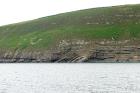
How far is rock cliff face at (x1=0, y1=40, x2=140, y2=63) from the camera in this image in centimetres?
16212

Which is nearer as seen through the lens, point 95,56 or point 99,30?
point 95,56

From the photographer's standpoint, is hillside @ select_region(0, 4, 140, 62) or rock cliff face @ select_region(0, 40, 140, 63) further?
hillside @ select_region(0, 4, 140, 62)

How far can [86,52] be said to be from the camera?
6663 inches

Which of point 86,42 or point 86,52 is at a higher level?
point 86,42

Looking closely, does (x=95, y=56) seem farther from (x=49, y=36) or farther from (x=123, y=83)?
(x=123, y=83)

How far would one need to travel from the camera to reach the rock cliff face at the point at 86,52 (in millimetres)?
162125

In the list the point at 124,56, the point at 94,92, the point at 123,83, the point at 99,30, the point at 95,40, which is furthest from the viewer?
the point at 99,30

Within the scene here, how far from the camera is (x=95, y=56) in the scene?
547ft

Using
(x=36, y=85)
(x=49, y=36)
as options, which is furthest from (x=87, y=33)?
(x=36, y=85)

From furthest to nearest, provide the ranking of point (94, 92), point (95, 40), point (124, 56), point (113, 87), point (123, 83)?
point (95, 40) → point (124, 56) → point (123, 83) → point (113, 87) → point (94, 92)

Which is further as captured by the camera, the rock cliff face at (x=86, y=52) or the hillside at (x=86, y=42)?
the hillside at (x=86, y=42)

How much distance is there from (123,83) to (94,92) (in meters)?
10.3

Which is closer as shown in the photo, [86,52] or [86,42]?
[86,52]

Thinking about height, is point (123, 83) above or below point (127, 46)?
above
